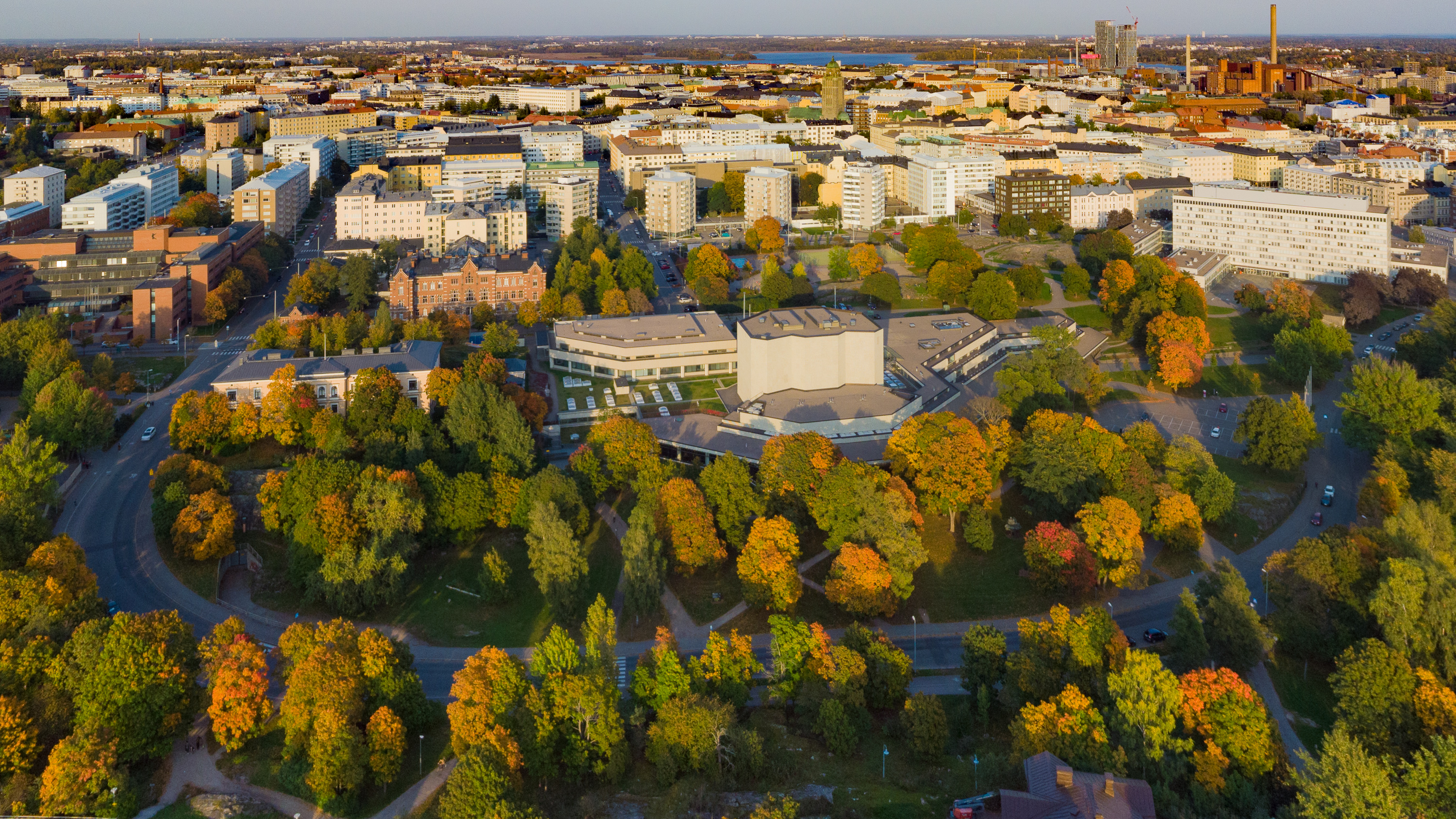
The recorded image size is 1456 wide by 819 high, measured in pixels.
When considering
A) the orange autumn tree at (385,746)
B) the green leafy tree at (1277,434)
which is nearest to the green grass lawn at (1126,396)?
the green leafy tree at (1277,434)

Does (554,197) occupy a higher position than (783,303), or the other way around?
(554,197)

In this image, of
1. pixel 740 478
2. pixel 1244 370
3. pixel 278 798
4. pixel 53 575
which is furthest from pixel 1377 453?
pixel 53 575

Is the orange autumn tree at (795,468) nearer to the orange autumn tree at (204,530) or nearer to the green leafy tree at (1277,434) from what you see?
the green leafy tree at (1277,434)

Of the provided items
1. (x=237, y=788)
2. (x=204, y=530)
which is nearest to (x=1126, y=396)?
(x=204, y=530)

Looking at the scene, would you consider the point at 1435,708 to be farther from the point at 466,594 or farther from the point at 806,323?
the point at 806,323

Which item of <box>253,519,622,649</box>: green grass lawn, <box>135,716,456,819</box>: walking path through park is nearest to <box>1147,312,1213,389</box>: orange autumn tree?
<box>253,519,622,649</box>: green grass lawn

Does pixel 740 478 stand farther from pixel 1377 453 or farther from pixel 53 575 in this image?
pixel 1377 453
